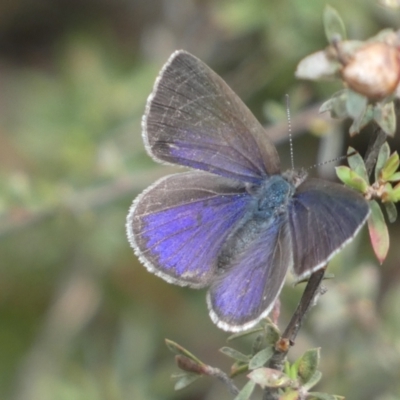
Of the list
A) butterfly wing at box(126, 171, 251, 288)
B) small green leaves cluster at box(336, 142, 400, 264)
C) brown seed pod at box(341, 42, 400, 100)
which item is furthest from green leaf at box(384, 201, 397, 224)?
butterfly wing at box(126, 171, 251, 288)

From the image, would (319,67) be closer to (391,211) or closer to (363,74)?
(363,74)

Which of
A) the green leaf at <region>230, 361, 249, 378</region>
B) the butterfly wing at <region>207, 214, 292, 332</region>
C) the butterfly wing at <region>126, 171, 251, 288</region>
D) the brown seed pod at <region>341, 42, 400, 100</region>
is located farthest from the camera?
the butterfly wing at <region>126, 171, 251, 288</region>

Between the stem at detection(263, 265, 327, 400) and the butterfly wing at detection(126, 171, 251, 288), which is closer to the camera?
the stem at detection(263, 265, 327, 400)

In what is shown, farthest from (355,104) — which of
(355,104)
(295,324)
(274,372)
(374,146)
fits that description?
(274,372)

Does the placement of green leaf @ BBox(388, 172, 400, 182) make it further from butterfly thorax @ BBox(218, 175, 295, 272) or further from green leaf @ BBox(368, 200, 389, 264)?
butterfly thorax @ BBox(218, 175, 295, 272)

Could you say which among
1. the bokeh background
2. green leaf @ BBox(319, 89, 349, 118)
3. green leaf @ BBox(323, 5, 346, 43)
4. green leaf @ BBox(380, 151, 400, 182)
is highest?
green leaf @ BBox(323, 5, 346, 43)

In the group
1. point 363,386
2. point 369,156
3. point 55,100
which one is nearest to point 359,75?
point 369,156

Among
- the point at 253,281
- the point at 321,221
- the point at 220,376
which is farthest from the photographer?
the point at 253,281
